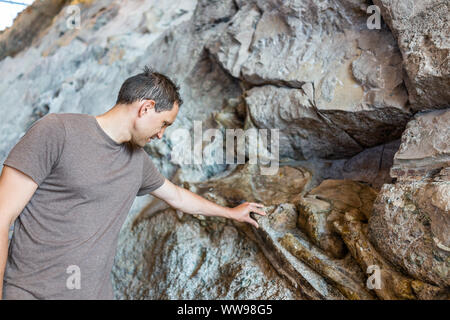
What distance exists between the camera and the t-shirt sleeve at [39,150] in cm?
136

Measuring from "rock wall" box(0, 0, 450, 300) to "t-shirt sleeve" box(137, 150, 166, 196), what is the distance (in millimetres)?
648

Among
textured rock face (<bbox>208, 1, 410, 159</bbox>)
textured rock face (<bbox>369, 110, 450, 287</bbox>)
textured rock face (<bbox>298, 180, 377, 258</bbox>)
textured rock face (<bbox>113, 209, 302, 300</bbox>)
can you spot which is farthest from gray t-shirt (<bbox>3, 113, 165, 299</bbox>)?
textured rock face (<bbox>208, 1, 410, 159</bbox>)

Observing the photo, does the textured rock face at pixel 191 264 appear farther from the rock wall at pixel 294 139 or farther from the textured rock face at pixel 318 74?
the textured rock face at pixel 318 74

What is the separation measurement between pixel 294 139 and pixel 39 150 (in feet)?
5.76

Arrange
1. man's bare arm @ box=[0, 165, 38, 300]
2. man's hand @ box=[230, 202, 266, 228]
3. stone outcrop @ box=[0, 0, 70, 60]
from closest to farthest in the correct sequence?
1. man's bare arm @ box=[0, 165, 38, 300]
2. man's hand @ box=[230, 202, 266, 228]
3. stone outcrop @ box=[0, 0, 70, 60]

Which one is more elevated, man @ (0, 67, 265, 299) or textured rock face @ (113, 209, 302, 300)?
man @ (0, 67, 265, 299)

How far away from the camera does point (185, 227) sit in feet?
8.48

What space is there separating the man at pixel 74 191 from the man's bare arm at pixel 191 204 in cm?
27

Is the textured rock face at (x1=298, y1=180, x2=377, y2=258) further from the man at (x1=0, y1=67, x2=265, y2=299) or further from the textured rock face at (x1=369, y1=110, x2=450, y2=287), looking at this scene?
the man at (x1=0, y1=67, x2=265, y2=299)

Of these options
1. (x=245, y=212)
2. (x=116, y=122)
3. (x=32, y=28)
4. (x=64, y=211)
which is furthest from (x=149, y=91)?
(x=32, y=28)

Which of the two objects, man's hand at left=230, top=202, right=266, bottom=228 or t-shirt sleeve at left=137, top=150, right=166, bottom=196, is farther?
man's hand at left=230, top=202, right=266, bottom=228

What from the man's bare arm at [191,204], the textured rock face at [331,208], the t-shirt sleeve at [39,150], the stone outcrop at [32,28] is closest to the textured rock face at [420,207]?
the textured rock face at [331,208]

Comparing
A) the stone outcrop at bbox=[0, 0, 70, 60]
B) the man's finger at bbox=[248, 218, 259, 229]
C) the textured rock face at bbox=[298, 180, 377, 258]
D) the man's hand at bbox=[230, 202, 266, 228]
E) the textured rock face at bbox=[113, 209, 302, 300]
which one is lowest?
the textured rock face at bbox=[113, 209, 302, 300]

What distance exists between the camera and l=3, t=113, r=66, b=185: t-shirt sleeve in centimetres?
136
